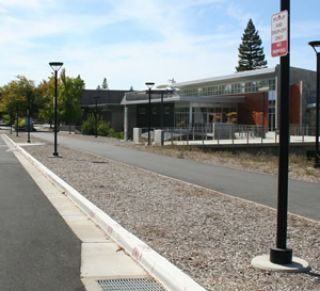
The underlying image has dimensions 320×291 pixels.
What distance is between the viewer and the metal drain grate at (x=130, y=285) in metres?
5.95

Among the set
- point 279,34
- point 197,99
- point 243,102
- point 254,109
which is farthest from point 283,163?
point 243,102

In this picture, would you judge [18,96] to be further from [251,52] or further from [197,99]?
[251,52]

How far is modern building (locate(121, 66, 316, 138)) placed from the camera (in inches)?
2313

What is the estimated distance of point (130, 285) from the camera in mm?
6098

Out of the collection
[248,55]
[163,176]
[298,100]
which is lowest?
[163,176]

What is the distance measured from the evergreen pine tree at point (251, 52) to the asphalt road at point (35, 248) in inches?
4138

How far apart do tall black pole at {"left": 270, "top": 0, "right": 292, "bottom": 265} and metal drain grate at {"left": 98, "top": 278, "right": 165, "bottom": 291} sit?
133cm

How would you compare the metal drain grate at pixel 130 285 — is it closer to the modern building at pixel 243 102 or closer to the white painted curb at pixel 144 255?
the white painted curb at pixel 144 255

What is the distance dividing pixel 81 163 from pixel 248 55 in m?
96.5

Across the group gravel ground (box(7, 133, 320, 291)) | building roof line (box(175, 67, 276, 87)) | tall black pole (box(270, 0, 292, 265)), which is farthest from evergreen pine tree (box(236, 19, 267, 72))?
tall black pole (box(270, 0, 292, 265))

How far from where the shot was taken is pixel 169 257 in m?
6.81

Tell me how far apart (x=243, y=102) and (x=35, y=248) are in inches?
2246

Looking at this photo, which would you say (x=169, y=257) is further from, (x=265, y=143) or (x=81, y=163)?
(x=265, y=143)

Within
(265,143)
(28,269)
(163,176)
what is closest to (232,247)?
(28,269)
